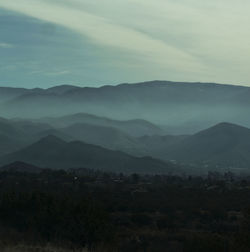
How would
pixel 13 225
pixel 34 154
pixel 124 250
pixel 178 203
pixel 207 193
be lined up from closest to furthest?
pixel 124 250
pixel 13 225
pixel 178 203
pixel 207 193
pixel 34 154

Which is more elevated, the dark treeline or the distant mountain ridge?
the dark treeline

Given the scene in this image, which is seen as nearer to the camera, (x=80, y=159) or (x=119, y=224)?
(x=119, y=224)

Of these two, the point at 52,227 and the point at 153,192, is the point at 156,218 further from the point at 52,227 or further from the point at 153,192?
the point at 153,192

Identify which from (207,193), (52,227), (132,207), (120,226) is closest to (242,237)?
(52,227)

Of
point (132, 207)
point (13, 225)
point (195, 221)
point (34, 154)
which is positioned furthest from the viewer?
point (34, 154)

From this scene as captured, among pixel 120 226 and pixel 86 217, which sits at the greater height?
pixel 86 217

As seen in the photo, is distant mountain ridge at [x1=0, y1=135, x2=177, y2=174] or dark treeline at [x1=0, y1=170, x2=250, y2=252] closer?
dark treeline at [x1=0, y1=170, x2=250, y2=252]

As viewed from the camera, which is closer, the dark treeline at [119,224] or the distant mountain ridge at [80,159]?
the dark treeline at [119,224]

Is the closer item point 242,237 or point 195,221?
point 242,237

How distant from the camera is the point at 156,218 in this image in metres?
35.6

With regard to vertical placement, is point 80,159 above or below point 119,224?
below

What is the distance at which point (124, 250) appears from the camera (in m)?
20.4

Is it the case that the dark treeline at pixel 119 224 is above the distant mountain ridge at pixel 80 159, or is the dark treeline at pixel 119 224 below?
above

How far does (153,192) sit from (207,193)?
534cm
